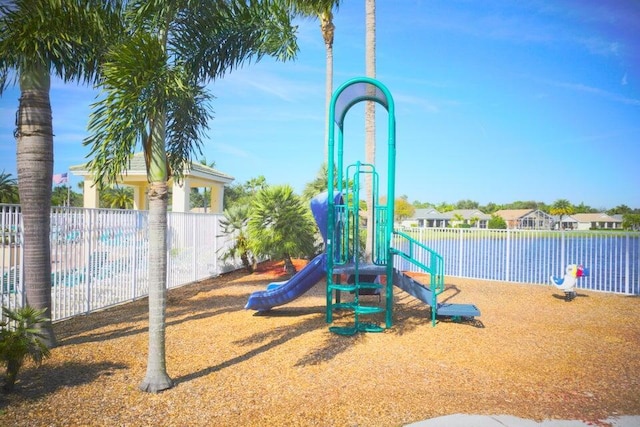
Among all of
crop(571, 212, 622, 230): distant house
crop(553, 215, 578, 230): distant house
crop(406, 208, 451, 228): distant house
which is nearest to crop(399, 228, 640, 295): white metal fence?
crop(406, 208, 451, 228): distant house

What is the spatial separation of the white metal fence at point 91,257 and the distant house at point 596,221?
92.3m

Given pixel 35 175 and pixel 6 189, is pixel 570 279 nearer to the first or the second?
pixel 35 175

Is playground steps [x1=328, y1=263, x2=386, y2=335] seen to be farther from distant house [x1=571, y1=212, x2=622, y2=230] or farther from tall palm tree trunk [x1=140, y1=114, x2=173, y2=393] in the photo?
distant house [x1=571, y1=212, x2=622, y2=230]

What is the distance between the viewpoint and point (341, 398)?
4402 millimetres

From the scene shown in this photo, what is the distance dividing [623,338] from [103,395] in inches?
305

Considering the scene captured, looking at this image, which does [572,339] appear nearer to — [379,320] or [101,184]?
[379,320]

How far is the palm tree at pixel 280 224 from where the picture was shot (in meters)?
12.7

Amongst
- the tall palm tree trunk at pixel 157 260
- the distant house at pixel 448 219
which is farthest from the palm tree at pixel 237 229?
the distant house at pixel 448 219

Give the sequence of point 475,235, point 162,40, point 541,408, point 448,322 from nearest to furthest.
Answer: point 541,408 → point 162,40 → point 448,322 → point 475,235

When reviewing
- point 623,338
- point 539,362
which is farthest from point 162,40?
point 623,338

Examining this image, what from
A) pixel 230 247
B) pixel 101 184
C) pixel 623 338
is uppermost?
pixel 101 184

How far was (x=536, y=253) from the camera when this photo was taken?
14.2 m

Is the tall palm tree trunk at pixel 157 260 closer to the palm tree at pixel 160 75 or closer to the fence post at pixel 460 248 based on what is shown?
the palm tree at pixel 160 75

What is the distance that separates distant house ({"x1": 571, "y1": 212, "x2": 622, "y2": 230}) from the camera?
85.2 meters
